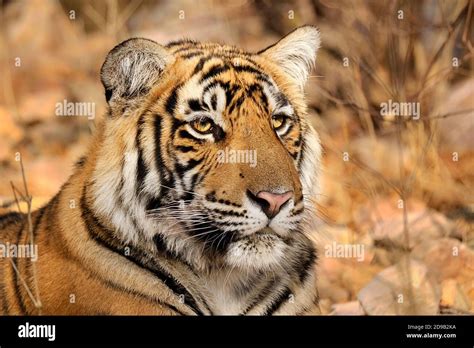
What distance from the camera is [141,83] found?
144 inches

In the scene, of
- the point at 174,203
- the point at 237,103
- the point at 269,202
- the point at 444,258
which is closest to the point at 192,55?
the point at 237,103

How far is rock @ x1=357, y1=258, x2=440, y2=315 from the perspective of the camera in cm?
441

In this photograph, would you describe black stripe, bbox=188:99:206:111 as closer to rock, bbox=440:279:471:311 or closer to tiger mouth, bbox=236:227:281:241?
tiger mouth, bbox=236:227:281:241

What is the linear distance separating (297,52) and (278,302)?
1.07m

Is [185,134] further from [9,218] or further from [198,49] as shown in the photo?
[9,218]

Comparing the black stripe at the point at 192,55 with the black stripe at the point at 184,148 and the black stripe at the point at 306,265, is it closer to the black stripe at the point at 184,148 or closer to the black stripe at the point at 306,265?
the black stripe at the point at 184,148

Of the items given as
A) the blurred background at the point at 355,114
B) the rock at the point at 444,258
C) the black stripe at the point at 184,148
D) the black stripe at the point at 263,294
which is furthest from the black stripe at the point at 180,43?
the rock at the point at 444,258

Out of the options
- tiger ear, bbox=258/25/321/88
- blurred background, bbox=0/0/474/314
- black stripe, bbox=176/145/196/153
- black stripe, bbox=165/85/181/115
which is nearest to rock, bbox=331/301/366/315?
blurred background, bbox=0/0/474/314

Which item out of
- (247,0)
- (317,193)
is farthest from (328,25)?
(317,193)

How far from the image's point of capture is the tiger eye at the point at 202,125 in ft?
11.9

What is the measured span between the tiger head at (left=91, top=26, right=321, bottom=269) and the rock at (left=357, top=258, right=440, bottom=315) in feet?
2.77

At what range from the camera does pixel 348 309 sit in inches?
177
